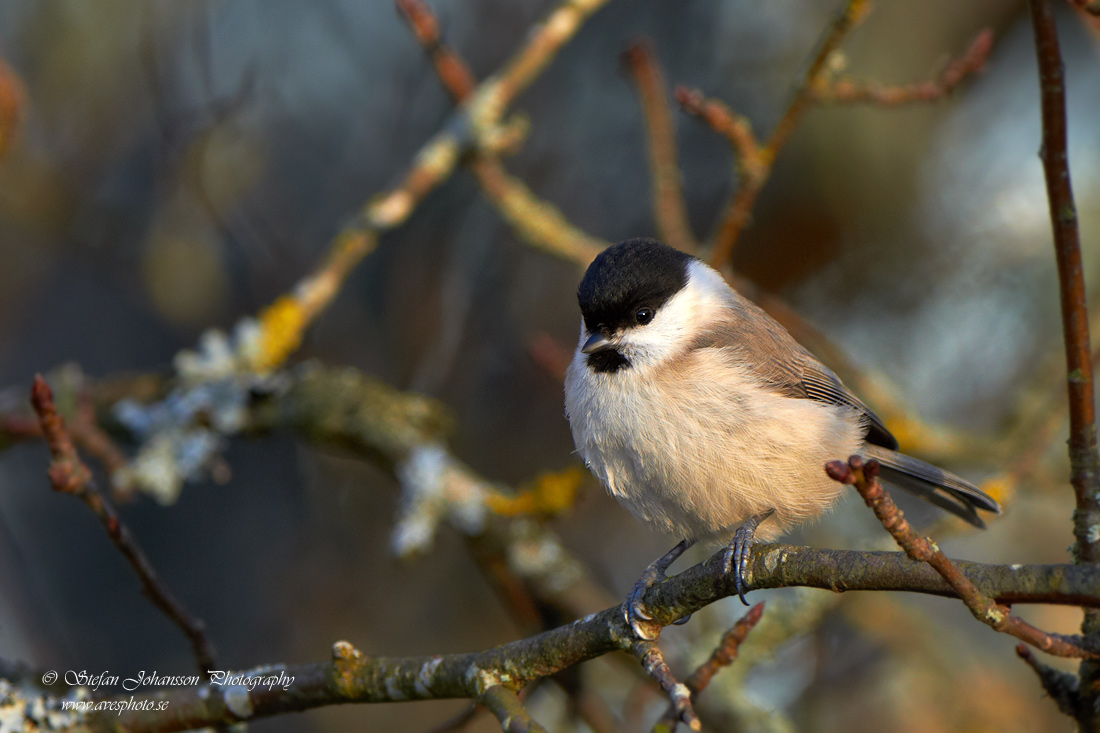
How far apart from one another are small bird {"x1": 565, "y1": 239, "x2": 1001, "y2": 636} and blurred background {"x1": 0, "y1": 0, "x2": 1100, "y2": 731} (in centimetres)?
151

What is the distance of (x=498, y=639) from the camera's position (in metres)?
4.80

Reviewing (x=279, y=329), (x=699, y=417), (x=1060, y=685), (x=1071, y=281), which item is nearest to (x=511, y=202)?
(x=279, y=329)

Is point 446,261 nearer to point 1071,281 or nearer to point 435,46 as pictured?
point 435,46

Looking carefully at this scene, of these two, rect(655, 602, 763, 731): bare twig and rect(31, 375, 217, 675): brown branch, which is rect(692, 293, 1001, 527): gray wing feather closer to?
rect(655, 602, 763, 731): bare twig

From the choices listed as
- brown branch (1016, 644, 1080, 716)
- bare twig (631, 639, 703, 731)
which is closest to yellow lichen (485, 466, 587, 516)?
bare twig (631, 639, 703, 731)

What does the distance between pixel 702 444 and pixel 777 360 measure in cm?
52

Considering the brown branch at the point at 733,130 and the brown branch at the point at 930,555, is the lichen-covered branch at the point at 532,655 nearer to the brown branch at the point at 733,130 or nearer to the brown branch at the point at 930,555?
the brown branch at the point at 930,555

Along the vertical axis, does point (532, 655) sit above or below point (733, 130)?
below

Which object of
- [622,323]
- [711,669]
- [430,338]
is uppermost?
[430,338]

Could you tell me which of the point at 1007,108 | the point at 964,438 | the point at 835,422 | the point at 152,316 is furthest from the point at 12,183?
the point at 1007,108

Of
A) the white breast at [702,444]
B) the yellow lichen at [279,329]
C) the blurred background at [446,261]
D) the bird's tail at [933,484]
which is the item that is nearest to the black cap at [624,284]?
the white breast at [702,444]

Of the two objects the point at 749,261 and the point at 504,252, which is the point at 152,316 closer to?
the point at 504,252

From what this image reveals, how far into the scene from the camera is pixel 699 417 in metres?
2.41

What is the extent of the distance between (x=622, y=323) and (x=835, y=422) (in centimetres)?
71
